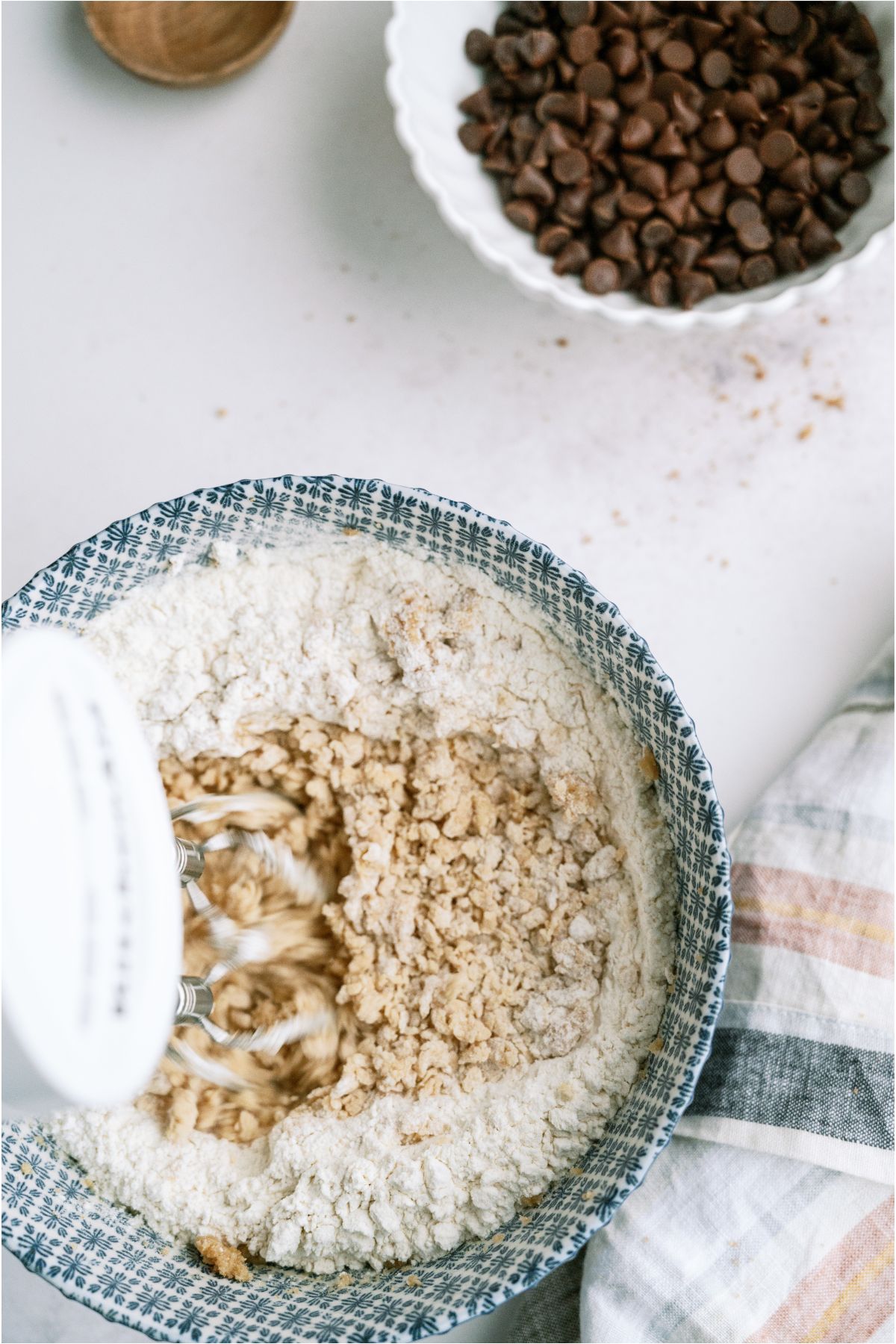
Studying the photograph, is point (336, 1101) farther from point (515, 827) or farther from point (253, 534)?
point (253, 534)

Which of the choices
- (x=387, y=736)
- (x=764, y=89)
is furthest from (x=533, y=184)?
(x=387, y=736)

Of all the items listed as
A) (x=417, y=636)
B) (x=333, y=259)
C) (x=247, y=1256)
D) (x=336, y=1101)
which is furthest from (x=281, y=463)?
(x=247, y=1256)

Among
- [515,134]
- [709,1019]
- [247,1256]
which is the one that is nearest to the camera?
[709,1019]

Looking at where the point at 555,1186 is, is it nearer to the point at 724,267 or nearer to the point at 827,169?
the point at 724,267

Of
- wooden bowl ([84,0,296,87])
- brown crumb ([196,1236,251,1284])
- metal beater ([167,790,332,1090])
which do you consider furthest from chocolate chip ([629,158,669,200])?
brown crumb ([196,1236,251,1284])

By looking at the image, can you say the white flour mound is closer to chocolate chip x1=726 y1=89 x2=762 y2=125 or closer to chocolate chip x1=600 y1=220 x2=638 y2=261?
chocolate chip x1=600 y1=220 x2=638 y2=261

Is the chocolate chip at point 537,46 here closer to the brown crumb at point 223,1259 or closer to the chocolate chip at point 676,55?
the chocolate chip at point 676,55

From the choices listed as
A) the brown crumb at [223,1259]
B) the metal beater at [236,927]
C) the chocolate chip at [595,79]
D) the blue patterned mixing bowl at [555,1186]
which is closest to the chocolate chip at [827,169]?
the chocolate chip at [595,79]
